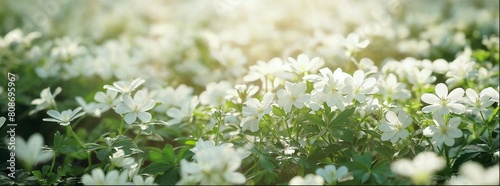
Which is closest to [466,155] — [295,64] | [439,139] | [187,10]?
[439,139]

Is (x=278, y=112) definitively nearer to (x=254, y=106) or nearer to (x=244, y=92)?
(x=254, y=106)

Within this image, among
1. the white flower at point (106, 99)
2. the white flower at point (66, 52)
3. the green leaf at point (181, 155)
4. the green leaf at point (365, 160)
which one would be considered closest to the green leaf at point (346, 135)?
the green leaf at point (365, 160)

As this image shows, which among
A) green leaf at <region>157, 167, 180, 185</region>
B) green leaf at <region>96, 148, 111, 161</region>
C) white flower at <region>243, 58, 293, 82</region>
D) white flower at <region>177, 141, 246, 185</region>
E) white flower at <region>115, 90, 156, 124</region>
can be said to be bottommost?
white flower at <region>177, 141, 246, 185</region>

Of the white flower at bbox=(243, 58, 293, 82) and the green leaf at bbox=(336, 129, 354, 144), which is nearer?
the green leaf at bbox=(336, 129, 354, 144)

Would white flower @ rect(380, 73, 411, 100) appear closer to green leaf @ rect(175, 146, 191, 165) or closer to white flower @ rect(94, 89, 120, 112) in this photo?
green leaf @ rect(175, 146, 191, 165)

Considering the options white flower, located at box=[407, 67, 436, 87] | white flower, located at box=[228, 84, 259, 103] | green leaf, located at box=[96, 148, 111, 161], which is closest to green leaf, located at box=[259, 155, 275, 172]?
white flower, located at box=[228, 84, 259, 103]

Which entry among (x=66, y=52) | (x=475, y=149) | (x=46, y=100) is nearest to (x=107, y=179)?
(x=46, y=100)
